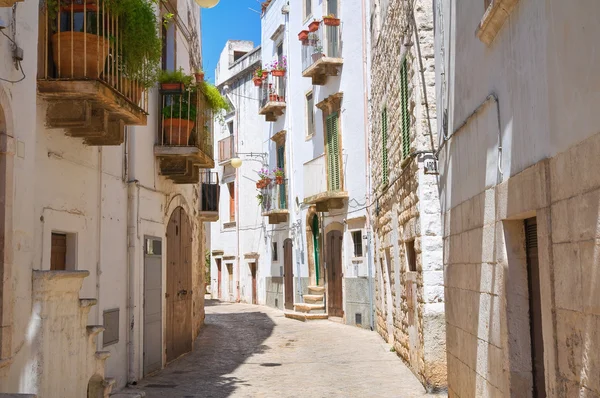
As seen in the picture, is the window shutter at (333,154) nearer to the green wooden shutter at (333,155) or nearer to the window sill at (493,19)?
the green wooden shutter at (333,155)

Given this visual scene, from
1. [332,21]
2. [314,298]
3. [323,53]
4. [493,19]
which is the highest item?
[332,21]

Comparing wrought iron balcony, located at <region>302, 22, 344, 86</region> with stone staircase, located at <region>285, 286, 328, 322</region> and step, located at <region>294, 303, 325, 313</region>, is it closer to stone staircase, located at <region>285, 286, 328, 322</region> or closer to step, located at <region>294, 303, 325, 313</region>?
stone staircase, located at <region>285, 286, 328, 322</region>

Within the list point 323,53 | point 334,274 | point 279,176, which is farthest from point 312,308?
point 323,53

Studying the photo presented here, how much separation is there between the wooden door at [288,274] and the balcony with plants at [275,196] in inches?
37.9

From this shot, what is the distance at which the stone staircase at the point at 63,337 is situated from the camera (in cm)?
605

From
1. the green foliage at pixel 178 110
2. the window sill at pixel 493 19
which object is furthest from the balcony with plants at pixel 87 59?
the window sill at pixel 493 19

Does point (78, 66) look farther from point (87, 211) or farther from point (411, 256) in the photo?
point (411, 256)

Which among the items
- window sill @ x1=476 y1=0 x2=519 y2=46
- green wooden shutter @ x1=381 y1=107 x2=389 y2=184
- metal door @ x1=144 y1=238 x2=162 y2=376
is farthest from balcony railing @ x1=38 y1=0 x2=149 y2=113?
green wooden shutter @ x1=381 y1=107 x2=389 y2=184

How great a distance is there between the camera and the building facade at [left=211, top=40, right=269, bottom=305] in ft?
99.5

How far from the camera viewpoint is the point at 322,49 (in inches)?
850

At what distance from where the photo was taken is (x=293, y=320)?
22.0 meters

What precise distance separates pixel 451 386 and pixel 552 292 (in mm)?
3916

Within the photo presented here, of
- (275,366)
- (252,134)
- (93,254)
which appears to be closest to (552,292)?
(93,254)

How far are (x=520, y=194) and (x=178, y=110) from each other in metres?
8.17
